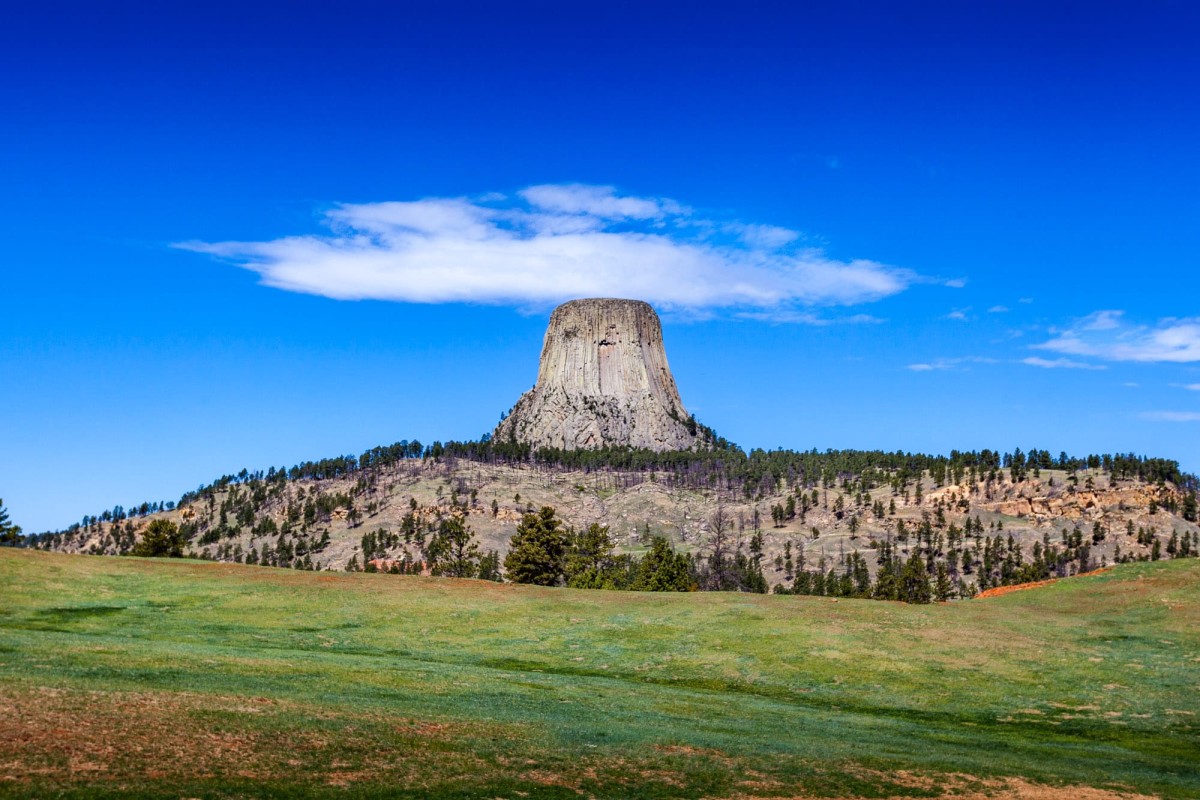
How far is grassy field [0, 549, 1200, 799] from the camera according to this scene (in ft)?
84.0

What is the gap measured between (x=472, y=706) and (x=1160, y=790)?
22.2 m

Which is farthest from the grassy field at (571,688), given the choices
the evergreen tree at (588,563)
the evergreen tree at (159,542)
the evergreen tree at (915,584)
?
the evergreen tree at (915,584)

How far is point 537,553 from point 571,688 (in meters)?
60.7

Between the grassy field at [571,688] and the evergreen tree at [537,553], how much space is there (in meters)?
30.5

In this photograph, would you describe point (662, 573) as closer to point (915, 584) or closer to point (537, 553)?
point (537, 553)

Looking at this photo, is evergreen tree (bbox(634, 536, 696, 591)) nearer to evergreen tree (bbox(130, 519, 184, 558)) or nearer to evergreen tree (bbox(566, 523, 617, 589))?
evergreen tree (bbox(566, 523, 617, 589))

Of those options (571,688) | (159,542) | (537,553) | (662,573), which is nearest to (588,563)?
(662,573)

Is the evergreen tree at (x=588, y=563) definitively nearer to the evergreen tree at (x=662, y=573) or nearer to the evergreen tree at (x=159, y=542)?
the evergreen tree at (x=662, y=573)

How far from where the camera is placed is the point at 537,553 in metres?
103

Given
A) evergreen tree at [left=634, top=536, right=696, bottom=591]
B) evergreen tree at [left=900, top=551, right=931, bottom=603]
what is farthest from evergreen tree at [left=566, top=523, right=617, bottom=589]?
evergreen tree at [left=900, top=551, right=931, bottom=603]

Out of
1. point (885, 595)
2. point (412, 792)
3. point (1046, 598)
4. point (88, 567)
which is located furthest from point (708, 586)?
point (412, 792)

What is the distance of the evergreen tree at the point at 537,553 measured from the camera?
103m

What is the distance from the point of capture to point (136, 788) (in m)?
21.5

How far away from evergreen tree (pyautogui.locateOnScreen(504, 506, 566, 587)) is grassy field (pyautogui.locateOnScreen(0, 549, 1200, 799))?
3047 cm
